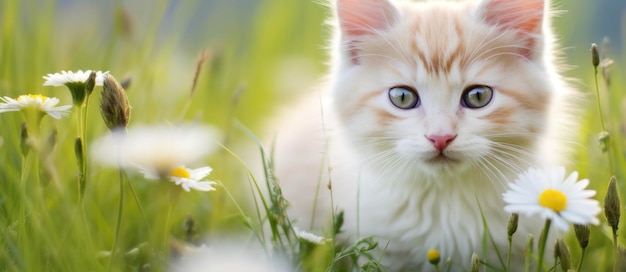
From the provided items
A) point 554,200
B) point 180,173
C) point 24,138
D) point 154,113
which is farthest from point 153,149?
point 154,113

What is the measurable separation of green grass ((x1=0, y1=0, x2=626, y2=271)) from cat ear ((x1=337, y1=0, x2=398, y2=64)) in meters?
0.16

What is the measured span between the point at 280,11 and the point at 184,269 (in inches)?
110

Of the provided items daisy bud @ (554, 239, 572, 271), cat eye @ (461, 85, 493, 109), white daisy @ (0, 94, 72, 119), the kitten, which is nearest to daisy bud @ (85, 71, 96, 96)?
white daisy @ (0, 94, 72, 119)

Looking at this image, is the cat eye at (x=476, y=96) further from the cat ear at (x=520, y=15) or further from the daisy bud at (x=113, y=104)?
the daisy bud at (x=113, y=104)

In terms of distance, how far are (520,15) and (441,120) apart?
41cm

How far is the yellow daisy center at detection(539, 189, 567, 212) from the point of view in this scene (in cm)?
106

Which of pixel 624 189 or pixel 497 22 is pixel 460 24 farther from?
pixel 624 189

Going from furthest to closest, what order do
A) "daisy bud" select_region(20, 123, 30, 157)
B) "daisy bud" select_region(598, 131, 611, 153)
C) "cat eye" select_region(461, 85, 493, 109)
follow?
"cat eye" select_region(461, 85, 493, 109)
"daisy bud" select_region(598, 131, 611, 153)
"daisy bud" select_region(20, 123, 30, 157)

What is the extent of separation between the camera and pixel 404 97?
1720 millimetres

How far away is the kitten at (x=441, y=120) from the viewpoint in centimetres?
163

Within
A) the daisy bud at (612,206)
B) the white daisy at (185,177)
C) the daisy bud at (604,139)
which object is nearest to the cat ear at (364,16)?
the daisy bud at (604,139)

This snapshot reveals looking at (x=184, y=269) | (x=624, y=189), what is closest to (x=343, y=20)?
(x=624, y=189)

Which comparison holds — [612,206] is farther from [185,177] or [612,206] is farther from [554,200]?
[185,177]

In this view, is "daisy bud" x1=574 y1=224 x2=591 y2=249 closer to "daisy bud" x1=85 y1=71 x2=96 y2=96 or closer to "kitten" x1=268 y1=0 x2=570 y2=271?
"kitten" x1=268 y1=0 x2=570 y2=271
